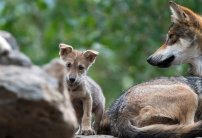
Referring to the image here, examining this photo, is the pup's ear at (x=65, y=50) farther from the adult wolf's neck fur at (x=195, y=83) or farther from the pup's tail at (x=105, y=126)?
the adult wolf's neck fur at (x=195, y=83)

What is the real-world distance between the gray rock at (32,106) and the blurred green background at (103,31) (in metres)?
13.4

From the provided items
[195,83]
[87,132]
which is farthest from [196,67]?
[87,132]

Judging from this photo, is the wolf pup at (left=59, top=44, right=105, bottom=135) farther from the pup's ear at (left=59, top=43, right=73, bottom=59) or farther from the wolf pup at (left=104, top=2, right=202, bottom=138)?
the wolf pup at (left=104, top=2, right=202, bottom=138)

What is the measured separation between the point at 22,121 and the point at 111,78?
17336mm

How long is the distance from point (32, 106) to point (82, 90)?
364 cm

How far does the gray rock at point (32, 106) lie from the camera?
6.76 m

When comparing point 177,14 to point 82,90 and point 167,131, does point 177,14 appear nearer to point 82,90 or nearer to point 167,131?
point 82,90

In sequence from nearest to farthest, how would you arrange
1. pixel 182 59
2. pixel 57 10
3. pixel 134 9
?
pixel 182 59
pixel 134 9
pixel 57 10

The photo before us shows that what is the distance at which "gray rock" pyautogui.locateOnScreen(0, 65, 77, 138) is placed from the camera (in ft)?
22.2

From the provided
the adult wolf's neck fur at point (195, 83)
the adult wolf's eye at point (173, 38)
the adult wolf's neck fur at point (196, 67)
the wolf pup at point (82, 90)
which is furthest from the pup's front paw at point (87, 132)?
the adult wolf's eye at point (173, 38)

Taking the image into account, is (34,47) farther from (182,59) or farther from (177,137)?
(177,137)

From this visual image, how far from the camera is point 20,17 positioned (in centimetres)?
2459

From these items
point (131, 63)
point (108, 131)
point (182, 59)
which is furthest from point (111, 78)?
point (108, 131)

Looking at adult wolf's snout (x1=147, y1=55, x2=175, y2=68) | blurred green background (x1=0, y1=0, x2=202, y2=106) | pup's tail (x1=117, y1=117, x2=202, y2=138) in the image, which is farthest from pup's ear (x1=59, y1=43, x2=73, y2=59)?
blurred green background (x1=0, y1=0, x2=202, y2=106)
